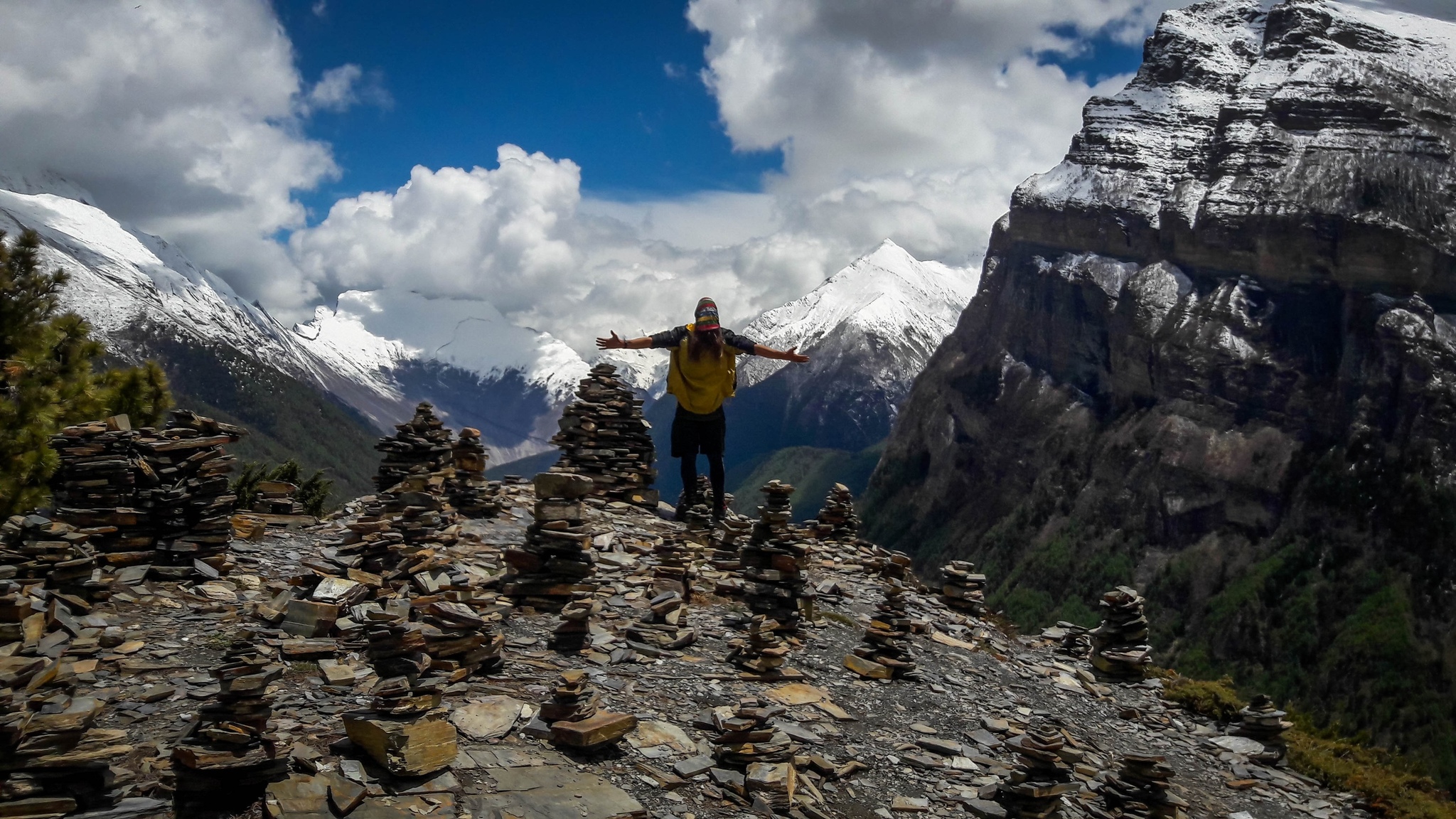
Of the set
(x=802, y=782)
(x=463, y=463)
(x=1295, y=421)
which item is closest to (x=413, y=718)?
(x=802, y=782)

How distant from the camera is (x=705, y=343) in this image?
62.4 ft

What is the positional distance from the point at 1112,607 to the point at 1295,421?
176 m

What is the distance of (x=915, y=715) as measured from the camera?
14.3 metres

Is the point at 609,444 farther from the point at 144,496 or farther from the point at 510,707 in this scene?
the point at 510,707

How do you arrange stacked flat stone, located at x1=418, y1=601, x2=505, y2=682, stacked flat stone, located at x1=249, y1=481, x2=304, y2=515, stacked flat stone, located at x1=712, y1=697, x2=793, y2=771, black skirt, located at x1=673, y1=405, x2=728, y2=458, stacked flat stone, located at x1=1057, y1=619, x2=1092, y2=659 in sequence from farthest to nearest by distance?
stacked flat stone, located at x1=1057, y1=619, x2=1092, y2=659, stacked flat stone, located at x1=249, y1=481, x2=304, y2=515, black skirt, located at x1=673, y1=405, x2=728, y2=458, stacked flat stone, located at x1=418, y1=601, x2=505, y2=682, stacked flat stone, located at x1=712, y1=697, x2=793, y2=771

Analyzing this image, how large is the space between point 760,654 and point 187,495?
9685 millimetres

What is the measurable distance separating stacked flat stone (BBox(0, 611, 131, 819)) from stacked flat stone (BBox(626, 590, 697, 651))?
23.5 feet

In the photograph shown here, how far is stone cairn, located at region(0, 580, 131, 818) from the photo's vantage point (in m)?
7.86

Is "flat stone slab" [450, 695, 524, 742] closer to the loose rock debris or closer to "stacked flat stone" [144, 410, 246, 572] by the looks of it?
the loose rock debris

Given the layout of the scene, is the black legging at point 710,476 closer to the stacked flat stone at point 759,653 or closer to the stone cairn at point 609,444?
the stone cairn at point 609,444

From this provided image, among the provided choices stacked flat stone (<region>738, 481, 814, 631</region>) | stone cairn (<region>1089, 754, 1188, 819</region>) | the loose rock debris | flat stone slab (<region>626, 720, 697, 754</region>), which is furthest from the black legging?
stone cairn (<region>1089, 754, 1188, 819</region>)

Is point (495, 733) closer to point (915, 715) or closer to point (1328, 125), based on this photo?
point (915, 715)

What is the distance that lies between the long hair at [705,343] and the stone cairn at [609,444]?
7.24 meters

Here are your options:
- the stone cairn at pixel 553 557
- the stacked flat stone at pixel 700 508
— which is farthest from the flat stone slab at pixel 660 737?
the stacked flat stone at pixel 700 508
